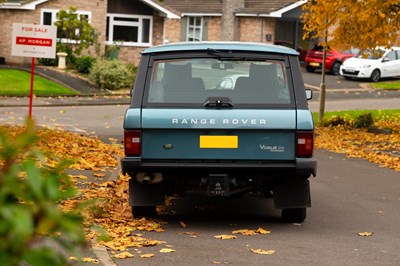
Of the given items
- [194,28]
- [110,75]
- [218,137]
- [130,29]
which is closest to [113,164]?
[218,137]

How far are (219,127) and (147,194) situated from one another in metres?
1.05

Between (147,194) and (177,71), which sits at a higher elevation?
(177,71)

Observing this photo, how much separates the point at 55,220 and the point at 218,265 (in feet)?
18.5

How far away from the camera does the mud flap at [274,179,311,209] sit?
31.6 feet

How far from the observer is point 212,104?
9.45 m

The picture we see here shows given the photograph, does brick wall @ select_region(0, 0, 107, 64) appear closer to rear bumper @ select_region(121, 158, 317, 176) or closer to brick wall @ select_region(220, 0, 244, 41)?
brick wall @ select_region(220, 0, 244, 41)

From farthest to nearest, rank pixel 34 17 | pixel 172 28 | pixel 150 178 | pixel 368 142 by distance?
pixel 172 28, pixel 34 17, pixel 368 142, pixel 150 178

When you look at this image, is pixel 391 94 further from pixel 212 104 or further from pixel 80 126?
pixel 212 104

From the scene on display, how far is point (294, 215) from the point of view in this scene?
9.98m

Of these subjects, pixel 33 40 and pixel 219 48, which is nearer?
pixel 219 48

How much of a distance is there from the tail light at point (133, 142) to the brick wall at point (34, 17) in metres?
36.5

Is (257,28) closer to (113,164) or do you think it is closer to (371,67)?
(371,67)

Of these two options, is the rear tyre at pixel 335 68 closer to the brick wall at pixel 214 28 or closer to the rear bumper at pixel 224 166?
the brick wall at pixel 214 28

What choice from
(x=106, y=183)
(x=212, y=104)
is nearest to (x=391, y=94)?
(x=106, y=183)
